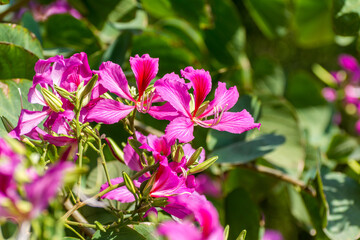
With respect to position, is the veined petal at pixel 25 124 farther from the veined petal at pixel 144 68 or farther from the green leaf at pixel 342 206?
the green leaf at pixel 342 206

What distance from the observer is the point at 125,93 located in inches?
15.8

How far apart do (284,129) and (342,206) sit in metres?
0.22

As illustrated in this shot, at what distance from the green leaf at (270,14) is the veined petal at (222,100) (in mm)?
705

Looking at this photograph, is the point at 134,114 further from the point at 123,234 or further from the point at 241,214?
the point at 241,214

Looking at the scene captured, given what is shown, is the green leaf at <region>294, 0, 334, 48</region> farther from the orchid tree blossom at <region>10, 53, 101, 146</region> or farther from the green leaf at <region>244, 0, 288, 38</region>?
the orchid tree blossom at <region>10, 53, 101, 146</region>

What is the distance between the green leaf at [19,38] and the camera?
1.86 ft

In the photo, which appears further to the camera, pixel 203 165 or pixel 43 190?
pixel 203 165

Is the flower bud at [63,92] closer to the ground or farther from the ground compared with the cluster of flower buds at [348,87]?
farther from the ground

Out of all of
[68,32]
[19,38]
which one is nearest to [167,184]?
[19,38]

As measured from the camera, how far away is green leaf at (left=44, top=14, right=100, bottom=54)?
85 centimetres

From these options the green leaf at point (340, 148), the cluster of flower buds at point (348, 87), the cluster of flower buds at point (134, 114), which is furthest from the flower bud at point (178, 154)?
the cluster of flower buds at point (348, 87)

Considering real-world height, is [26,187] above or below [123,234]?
above

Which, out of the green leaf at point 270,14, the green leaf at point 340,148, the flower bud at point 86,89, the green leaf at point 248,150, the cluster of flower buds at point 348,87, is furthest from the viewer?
the cluster of flower buds at point 348,87

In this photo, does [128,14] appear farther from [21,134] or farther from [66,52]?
[21,134]
